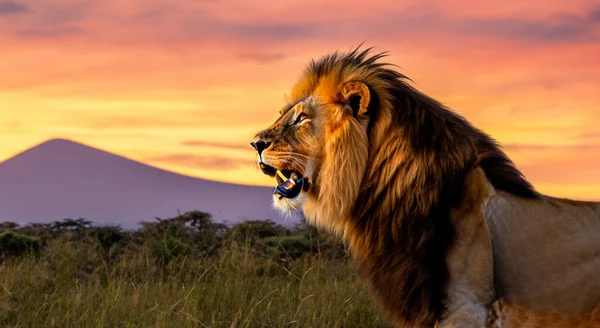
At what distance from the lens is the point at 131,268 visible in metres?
8.52

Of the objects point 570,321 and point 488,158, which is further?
point 488,158

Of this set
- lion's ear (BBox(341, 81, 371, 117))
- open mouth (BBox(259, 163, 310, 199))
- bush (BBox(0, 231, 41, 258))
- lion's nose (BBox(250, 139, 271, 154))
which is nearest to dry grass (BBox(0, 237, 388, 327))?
bush (BBox(0, 231, 41, 258))

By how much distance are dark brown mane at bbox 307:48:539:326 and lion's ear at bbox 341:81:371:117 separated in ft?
0.23

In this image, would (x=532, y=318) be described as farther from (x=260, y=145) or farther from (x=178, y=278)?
(x=178, y=278)

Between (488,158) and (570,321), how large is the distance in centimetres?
94

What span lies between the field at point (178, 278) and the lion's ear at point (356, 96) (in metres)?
2.29

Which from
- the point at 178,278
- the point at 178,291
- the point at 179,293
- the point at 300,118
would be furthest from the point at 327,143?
the point at 178,278

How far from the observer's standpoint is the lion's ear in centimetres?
439

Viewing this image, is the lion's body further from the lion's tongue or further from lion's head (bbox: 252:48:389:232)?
the lion's tongue

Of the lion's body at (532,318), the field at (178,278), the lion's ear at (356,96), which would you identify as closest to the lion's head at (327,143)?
the lion's ear at (356,96)

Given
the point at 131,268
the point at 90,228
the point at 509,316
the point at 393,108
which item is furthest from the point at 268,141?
the point at 90,228

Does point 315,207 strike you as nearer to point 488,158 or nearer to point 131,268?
point 488,158

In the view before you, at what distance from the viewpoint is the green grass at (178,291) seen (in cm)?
641

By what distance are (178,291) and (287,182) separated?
10.6 feet
